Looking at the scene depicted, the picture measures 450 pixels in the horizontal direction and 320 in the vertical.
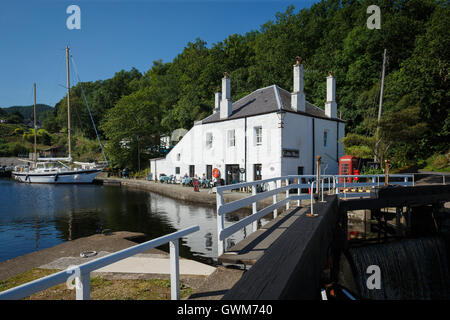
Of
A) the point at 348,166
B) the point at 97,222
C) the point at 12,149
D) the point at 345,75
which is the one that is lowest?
the point at 97,222

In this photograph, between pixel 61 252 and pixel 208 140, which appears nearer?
pixel 61 252

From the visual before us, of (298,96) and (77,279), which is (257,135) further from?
(77,279)

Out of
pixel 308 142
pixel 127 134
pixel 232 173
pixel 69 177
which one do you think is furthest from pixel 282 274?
pixel 127 134

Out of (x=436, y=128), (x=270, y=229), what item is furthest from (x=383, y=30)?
(x=270, y=229)

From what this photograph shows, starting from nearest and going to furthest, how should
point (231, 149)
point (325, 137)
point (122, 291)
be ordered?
point (122, 291) → point (231, 149) → point (325, 137)

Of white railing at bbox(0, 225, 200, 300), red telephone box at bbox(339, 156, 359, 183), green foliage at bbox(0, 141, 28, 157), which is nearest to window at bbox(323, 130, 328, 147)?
red telephone box at bbox(339, 156, 359, 183)

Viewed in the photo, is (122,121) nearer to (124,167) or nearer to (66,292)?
(124,167)

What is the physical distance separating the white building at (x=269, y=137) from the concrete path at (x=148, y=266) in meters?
16.5

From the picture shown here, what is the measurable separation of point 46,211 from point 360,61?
3762 cm

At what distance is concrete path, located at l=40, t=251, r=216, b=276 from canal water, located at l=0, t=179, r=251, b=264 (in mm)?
3182

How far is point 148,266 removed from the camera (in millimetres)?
5859

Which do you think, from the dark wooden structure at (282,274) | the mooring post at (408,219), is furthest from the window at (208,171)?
the dark wooden structure at (282,274)

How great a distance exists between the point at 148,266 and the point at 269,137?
58.9 feet

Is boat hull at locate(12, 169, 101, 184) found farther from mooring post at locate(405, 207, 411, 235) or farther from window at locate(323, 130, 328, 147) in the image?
mooring post at locate(405, 207, 411, 235)
